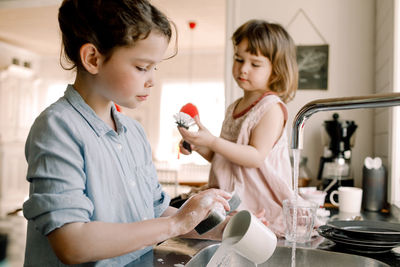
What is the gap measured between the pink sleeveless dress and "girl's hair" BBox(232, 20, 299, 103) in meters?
0.10

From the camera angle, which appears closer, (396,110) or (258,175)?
(258,175)

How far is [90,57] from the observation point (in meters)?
0.74

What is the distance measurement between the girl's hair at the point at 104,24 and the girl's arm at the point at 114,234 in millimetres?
322

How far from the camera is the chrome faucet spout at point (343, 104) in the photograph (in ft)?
2.04

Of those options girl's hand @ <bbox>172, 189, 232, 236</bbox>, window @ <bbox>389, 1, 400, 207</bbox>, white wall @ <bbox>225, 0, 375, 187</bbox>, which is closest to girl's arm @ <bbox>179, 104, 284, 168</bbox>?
girl's hand @ <bbox>172, 189, 232, 236</bbox>

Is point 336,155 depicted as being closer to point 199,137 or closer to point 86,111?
point 199,137

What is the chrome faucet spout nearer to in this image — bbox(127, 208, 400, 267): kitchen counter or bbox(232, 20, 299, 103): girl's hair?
bbox(127, 208, 400, 267): kitchen counter

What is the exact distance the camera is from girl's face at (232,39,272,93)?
1357mm

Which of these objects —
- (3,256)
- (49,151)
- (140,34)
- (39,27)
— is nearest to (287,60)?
(140,34)

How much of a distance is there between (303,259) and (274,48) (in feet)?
2.43

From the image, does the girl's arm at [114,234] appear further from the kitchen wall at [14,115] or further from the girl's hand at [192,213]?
the kitchen wall at [14,115]

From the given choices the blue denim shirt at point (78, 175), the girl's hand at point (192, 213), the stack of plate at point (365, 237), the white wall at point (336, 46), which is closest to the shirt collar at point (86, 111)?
the blue denim shirt at point (78, 175)

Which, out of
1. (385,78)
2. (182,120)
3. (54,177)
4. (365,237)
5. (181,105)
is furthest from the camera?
(181,105)

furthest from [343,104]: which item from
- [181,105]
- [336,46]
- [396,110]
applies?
[181,105]
